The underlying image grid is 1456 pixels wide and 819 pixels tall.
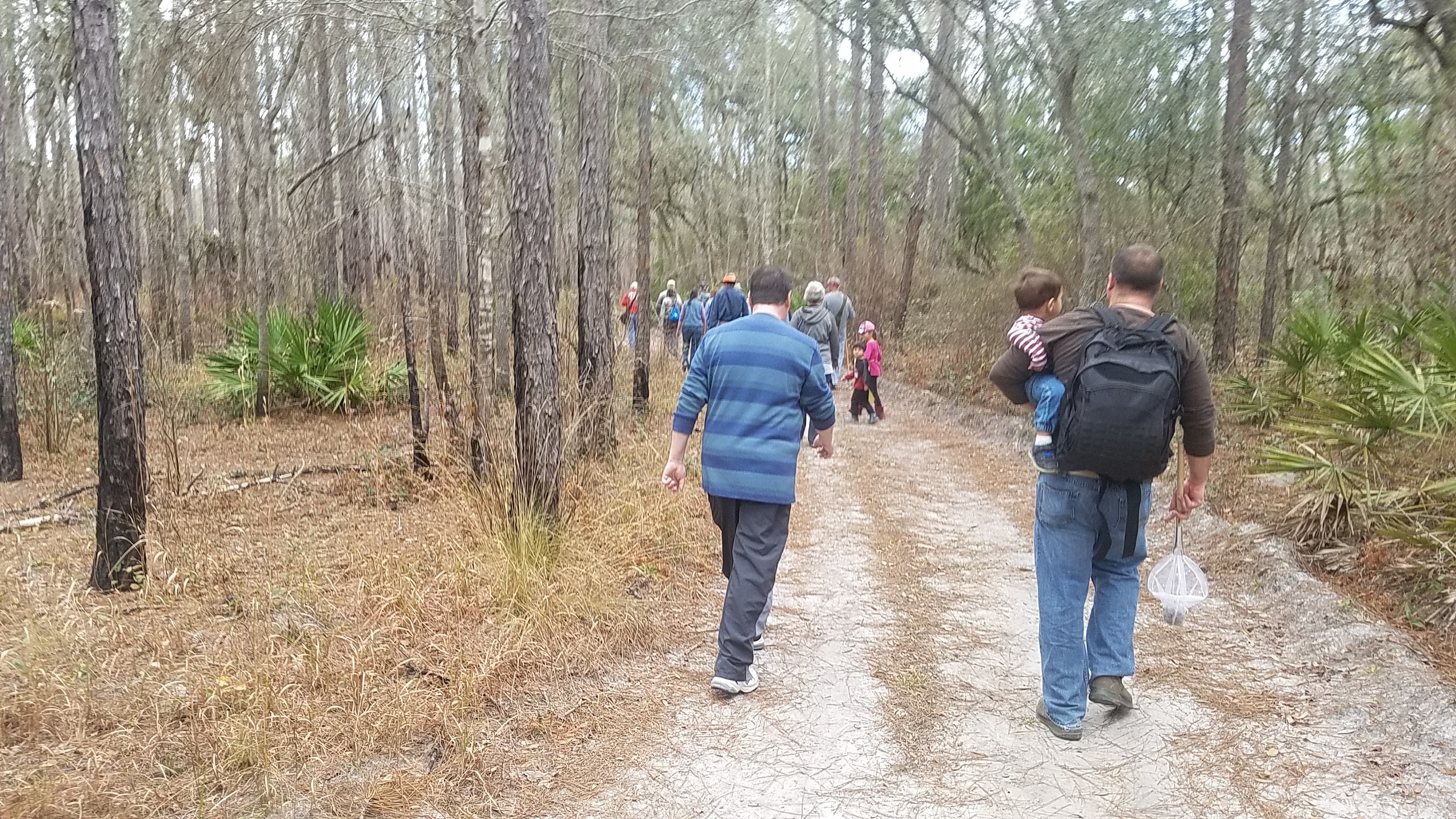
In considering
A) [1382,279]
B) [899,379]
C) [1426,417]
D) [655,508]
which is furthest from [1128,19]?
[655,508]

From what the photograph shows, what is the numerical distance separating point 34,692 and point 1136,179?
17.7m

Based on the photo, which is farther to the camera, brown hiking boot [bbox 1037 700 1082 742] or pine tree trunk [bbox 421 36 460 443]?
pine tree trunk [bbox 421 36 460 443]

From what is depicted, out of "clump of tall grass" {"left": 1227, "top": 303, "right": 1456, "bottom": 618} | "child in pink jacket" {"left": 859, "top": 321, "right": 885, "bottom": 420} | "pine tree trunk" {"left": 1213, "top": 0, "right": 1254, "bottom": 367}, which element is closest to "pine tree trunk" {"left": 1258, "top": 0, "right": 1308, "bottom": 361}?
"pine tree trunk" {"left": 1213, "top": 0, "right": 1254, "bottom": 367}

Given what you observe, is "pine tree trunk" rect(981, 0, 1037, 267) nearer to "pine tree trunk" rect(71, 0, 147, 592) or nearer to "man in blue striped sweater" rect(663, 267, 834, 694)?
"man in blue striped sweater" rect(663, 267, 834, 694)

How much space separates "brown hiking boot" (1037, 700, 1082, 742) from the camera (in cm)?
361

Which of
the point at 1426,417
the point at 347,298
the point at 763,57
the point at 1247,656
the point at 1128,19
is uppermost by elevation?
the point at 763,57

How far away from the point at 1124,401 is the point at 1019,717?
145 cm

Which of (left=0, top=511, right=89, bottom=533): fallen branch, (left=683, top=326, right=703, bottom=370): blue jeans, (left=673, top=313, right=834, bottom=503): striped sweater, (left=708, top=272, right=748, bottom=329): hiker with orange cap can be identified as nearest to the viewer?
(left=673, top=313, right=834, bottom=503): striped sweater

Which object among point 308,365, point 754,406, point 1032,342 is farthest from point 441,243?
point 1032,342

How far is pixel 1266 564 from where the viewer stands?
580cm

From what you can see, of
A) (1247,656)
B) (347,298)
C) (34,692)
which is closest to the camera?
(34,692)

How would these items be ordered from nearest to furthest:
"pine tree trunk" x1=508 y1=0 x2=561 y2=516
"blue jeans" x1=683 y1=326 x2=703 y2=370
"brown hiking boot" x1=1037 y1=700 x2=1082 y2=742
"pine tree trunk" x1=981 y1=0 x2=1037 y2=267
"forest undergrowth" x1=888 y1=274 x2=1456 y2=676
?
"brown hiking boot" x1=1037 y1=700 x2=1082 y2=742, "forest undergrowth" x1=888 y1=274 x2=1456 y2=676, "pine tree trunk" x1=508 y1=0 x2=561 y2=516, "pine tree trunk" x1=981 y1=0 x2=1037 y2=267, "blue jeans" x1=683 y1=326 x2=703 y2=370

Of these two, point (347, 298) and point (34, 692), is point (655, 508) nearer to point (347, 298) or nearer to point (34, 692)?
point (34, 692)

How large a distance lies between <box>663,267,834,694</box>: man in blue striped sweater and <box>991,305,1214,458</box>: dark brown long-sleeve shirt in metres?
0.76
